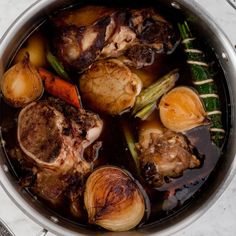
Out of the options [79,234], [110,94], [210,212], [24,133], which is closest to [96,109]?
[110,94]

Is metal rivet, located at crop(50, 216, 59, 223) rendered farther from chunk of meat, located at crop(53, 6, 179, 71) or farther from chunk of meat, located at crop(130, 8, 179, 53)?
chunk of meat, located at crop(130, 8, 179, 53)

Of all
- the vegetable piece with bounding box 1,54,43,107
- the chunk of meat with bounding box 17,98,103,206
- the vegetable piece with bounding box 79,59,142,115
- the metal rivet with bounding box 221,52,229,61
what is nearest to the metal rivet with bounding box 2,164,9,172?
the chunk of meat with bounding box 17,98,103,206

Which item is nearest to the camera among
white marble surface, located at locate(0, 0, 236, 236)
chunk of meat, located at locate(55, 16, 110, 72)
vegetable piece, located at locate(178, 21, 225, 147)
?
chunk of meat, located at locate(55, 16, 110, 72)

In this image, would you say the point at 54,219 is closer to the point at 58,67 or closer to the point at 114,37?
the point at 58,67

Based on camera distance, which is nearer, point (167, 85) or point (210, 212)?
point (167, 85)

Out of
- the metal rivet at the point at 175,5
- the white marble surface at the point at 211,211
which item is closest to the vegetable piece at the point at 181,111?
the metal rivet at the point at 175,5

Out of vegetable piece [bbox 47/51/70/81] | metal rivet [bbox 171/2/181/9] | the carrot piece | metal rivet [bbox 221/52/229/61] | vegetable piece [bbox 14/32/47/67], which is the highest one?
metal rivet [bbox 171/2/181/9]

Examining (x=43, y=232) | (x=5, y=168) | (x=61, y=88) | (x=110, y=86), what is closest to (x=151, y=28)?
(x=110, y=86)

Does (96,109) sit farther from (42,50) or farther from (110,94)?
(42,50)
